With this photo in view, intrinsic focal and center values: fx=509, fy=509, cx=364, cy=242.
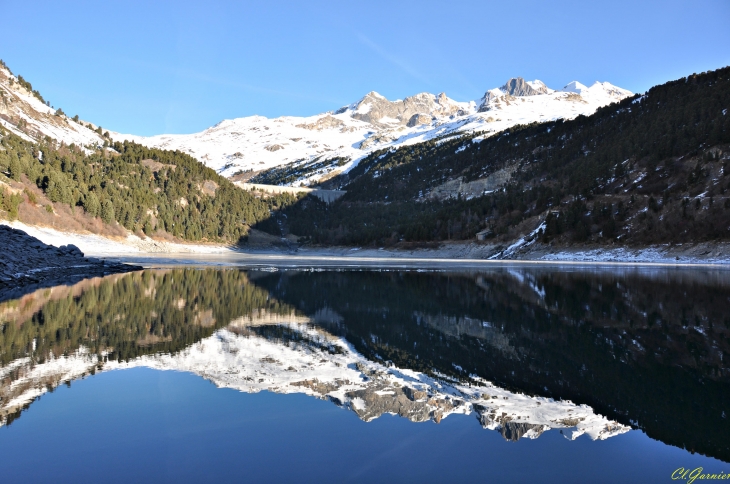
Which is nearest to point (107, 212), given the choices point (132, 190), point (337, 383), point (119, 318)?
point (132, 190)

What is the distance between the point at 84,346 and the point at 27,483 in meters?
7.05

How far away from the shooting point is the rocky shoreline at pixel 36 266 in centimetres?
2591

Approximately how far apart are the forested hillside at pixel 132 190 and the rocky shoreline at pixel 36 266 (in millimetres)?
32912

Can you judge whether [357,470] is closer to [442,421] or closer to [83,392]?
[442,421]

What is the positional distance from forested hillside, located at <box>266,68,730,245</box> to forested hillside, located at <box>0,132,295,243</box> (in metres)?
24.0

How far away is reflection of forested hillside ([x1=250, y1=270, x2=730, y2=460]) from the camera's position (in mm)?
7750

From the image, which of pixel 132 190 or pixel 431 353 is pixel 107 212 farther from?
pixel 431 353

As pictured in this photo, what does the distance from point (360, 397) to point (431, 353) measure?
12.0ft

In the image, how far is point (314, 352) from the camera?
11.6 m

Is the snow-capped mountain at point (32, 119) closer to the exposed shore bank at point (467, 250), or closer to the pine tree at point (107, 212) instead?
the pine tree at point (107, 212)

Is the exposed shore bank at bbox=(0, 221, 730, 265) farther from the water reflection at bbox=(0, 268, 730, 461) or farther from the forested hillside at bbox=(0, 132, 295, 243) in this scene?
the water reflection at bbox=(0, 268, 730, 461)

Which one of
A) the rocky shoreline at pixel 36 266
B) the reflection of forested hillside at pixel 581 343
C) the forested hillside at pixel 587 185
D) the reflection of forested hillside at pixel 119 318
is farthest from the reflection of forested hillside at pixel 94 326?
the forested hillside at pixel 587 185

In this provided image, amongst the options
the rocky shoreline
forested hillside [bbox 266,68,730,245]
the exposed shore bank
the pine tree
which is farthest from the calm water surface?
the pine tree

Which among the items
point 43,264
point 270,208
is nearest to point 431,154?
point 270,208
